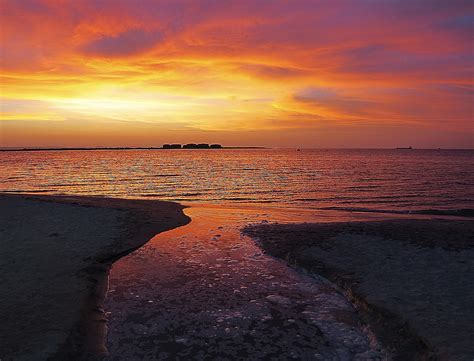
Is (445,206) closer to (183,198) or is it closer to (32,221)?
(183,198)

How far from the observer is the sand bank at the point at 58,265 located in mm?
8422

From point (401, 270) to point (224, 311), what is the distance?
693cm

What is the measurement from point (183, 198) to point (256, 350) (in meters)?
32.2

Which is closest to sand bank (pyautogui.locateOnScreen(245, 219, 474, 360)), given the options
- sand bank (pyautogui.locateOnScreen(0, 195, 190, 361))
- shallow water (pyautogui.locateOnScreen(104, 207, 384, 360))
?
shallow water (pyautogui.locateOnScreen(104, 207, 384, 360))

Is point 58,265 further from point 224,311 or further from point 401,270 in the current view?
point 401,270

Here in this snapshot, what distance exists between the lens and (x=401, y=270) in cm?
1307

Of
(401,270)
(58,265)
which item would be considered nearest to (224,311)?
(401,270)

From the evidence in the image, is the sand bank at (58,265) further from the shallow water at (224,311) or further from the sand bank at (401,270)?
the sand bank at (401,270)

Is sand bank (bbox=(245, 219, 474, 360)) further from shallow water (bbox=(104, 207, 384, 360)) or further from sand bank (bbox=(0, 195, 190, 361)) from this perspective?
sand bank (bbox=(0, 195, 190, 361))

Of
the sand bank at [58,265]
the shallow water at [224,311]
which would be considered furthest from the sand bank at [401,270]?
the sand bank at [58,265]

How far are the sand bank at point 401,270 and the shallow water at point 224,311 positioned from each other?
30.5 inches

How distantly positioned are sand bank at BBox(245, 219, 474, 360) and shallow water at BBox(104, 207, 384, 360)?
78 cm

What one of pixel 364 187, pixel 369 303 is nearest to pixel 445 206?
pixel 364 187

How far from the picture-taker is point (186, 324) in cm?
939
